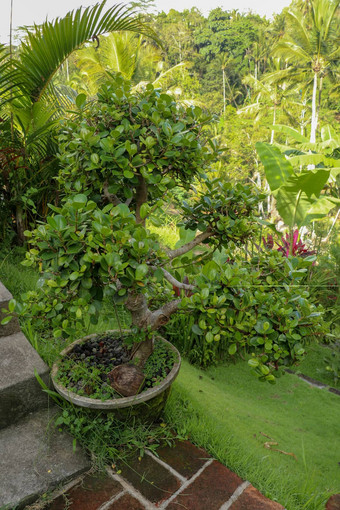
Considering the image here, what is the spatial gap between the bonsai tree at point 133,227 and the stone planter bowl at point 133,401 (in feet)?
0.62

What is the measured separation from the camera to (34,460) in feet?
4.83

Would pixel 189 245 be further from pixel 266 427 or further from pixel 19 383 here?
pixel 266 427

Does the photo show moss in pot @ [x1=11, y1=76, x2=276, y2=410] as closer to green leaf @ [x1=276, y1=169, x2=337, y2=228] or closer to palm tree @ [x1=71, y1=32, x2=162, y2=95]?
green leaf @ [x1=276, y1=169, x2=337, y2=228]

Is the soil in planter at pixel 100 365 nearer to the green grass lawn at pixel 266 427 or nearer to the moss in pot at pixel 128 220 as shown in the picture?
the moss in pot at pixel 128 220

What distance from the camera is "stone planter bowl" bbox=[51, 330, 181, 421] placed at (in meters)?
1.52

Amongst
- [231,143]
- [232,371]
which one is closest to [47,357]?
[232,371]

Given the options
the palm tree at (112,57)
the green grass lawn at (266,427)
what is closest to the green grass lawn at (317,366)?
the green grass lawn at (266,427)

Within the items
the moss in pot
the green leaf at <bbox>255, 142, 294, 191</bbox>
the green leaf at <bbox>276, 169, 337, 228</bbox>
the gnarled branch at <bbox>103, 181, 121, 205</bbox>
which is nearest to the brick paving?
the moss in pot

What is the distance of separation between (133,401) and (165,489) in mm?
359

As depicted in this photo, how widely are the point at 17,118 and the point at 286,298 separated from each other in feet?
9.61

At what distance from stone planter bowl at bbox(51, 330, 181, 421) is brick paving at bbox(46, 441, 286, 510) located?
0.19 metres

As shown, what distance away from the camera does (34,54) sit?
→ 298cm

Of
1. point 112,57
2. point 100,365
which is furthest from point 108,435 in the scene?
point 112,57

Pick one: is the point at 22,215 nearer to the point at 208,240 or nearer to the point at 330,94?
the point at 208,240
